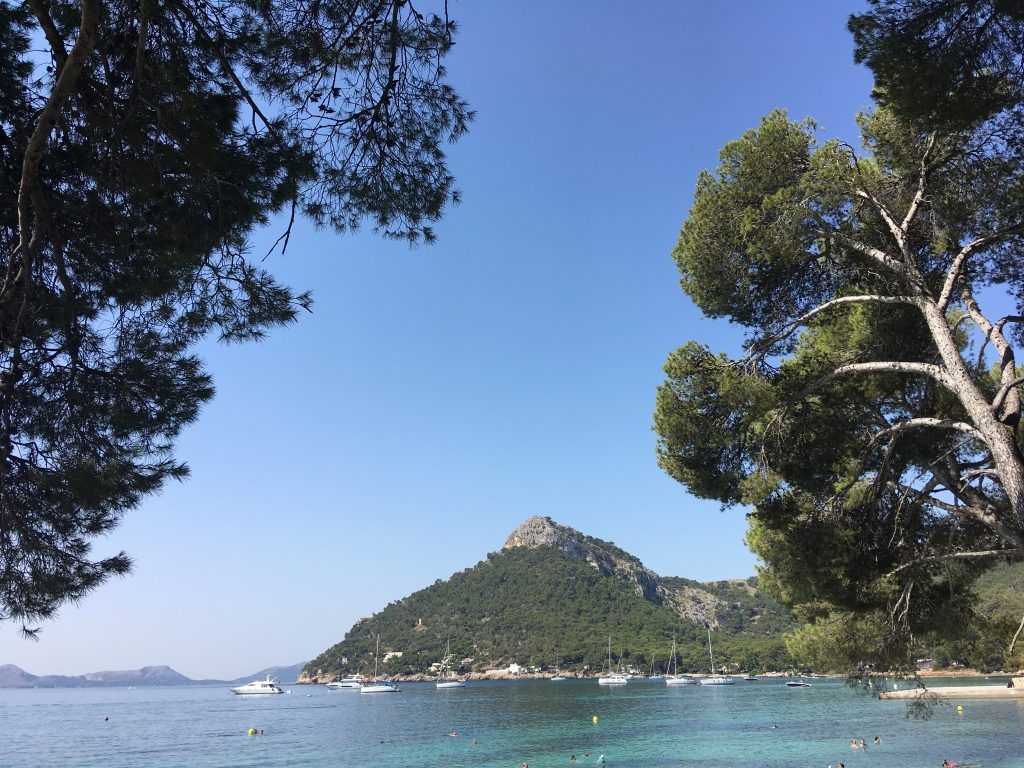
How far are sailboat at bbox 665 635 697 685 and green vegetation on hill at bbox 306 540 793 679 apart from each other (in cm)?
139

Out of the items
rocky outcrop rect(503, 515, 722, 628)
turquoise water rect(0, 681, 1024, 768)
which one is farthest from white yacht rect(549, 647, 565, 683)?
turquoise water rect(0, 681, 1024, 768)

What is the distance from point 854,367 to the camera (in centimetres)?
720

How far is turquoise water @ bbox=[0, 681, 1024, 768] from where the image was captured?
1038 inches

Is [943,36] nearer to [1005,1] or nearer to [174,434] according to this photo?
[1005,1]

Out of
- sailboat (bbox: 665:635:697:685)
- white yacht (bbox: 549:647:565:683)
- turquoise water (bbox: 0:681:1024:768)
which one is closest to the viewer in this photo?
turquoise water (bbox: 0:681:1024:768)

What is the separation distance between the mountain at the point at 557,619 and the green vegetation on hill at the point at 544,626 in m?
0.19

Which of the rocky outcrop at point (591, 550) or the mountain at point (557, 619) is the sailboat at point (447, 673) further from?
the rocky outcrop at point (591, 550)

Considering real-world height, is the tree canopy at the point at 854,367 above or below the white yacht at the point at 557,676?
above

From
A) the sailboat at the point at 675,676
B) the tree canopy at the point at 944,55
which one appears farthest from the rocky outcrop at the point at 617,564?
the tree canopy at the point at 944,55

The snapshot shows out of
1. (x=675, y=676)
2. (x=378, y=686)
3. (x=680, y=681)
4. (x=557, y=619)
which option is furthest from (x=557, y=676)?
(x=378, y=686)

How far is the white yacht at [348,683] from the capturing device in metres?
108

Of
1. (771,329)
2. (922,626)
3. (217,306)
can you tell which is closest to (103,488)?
(217,306)

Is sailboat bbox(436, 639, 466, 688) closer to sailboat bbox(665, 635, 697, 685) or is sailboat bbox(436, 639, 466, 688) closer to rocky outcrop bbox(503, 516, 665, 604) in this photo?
sailboat bbox(665, 635, 697, 685)

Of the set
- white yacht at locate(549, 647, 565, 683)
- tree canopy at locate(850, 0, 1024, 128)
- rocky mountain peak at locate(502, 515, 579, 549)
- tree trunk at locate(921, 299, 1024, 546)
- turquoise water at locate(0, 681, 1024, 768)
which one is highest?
rocky mountain peak at locate(502, 515, 579, 549)
